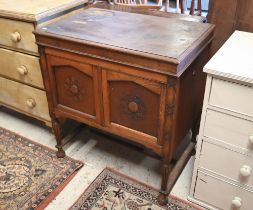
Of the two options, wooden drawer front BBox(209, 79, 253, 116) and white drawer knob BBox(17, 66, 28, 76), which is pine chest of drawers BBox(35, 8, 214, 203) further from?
white drawer knob BBox(17, 66, 28, 76)

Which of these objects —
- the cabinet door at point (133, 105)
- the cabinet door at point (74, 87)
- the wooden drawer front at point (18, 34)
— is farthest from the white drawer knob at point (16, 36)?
the cabinet door at point (133, 105)

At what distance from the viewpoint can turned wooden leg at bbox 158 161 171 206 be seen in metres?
1.32

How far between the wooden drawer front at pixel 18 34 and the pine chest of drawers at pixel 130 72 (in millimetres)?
172

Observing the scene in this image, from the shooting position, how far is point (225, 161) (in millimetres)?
1228

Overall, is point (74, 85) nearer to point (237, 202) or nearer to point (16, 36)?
point (16, 36)

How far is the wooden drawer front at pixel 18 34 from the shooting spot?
58.4 inches

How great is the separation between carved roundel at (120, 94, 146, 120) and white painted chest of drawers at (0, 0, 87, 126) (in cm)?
58

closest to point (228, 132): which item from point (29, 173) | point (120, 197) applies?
point (120, 197)

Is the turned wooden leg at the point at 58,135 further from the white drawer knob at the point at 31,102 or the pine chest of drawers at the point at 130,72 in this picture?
the white drawer knob at the point at 31,102

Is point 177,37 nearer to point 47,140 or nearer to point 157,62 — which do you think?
point 157,62

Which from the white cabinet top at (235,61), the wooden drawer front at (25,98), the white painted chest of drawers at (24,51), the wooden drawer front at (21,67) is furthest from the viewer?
the wooden drawer front at (25,98)

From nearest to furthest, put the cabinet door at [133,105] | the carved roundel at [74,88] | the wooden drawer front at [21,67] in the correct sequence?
the cabinet door at [133,105] → the carved roundel at [74,88] → the wooden drawer front at [21,67]

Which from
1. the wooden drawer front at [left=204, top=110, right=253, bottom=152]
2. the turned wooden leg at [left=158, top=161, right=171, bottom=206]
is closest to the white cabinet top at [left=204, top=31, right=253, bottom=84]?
the wooden drawer front at [left=204, top=110, right=253, bottom=152]

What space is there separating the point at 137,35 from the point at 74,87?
38 centimetres
